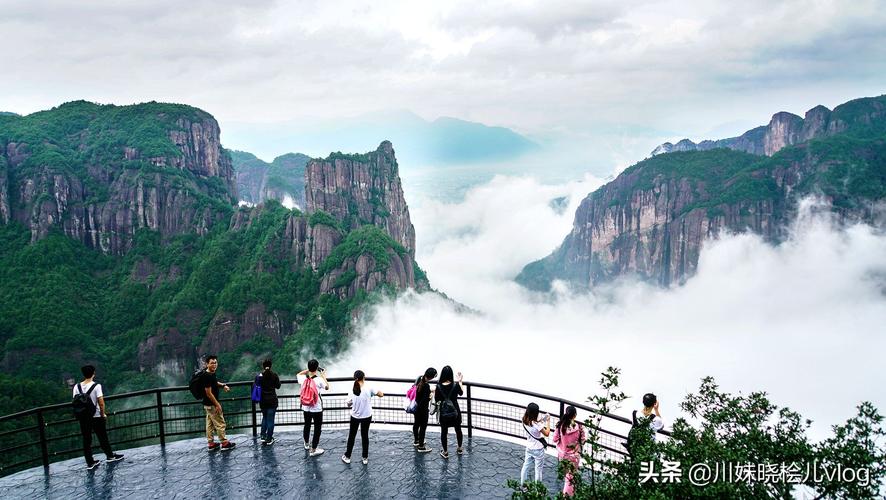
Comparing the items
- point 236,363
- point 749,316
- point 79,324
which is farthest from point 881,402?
point 79,324

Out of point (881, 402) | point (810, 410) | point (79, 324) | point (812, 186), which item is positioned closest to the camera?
point (79, 324)

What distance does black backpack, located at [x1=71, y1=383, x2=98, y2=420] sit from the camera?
12.0m

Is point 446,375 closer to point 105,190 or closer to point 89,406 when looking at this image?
point 89,406

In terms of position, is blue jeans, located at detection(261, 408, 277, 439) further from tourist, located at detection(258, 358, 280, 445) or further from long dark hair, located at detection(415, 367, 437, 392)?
long dark hair, located at detection(415, 367, 437, 392)

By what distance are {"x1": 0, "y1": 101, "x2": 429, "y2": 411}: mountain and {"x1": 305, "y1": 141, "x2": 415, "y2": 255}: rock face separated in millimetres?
497

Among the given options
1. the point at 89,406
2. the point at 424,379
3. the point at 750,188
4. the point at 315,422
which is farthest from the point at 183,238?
the point at 750,188

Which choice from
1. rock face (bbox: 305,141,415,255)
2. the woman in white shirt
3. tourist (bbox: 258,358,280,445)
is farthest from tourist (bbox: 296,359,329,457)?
rock face (bbox: 305,141,415,255)

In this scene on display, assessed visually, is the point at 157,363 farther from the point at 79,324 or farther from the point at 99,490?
the point at 99,490

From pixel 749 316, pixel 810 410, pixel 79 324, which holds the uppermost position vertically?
pixel 79 324

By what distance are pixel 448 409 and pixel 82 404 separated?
755 centimetres

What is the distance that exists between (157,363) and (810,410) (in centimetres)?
11948

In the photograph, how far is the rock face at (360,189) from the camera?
462 ft

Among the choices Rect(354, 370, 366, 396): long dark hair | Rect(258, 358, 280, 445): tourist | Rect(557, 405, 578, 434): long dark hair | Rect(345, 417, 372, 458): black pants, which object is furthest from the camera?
Rect(258, 358, 280, 445): tourist

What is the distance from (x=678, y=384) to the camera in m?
134
